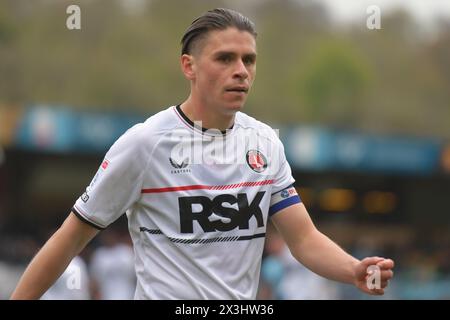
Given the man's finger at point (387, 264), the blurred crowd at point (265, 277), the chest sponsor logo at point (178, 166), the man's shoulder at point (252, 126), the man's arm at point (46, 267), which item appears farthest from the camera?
the blurred crowd at point (265, 277)

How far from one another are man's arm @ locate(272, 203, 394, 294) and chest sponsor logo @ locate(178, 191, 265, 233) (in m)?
0.29

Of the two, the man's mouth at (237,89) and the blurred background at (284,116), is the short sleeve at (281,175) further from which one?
the blurred background at (284,116)

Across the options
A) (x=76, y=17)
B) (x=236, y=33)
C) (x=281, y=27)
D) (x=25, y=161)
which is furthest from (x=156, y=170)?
(x=281, y=27)

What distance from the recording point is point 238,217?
530 cm

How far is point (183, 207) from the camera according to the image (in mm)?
5297

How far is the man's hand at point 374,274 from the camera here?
4.85 metres

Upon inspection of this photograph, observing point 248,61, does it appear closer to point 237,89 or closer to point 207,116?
point 237,89

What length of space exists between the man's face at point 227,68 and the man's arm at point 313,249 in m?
0.67

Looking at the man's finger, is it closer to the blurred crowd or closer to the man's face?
the man's face

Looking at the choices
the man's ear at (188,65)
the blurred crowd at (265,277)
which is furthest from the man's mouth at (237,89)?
the blurred crowd at (265,277)

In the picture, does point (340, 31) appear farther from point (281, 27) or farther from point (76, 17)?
point (76, 17)

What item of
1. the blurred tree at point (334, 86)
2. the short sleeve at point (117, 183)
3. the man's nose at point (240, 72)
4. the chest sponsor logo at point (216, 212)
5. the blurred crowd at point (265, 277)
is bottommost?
the blurred crowd at point (265, 277)

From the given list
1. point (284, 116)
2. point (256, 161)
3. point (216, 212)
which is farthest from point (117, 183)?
point (284, 116)

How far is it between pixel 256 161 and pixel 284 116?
40686 millimetres
